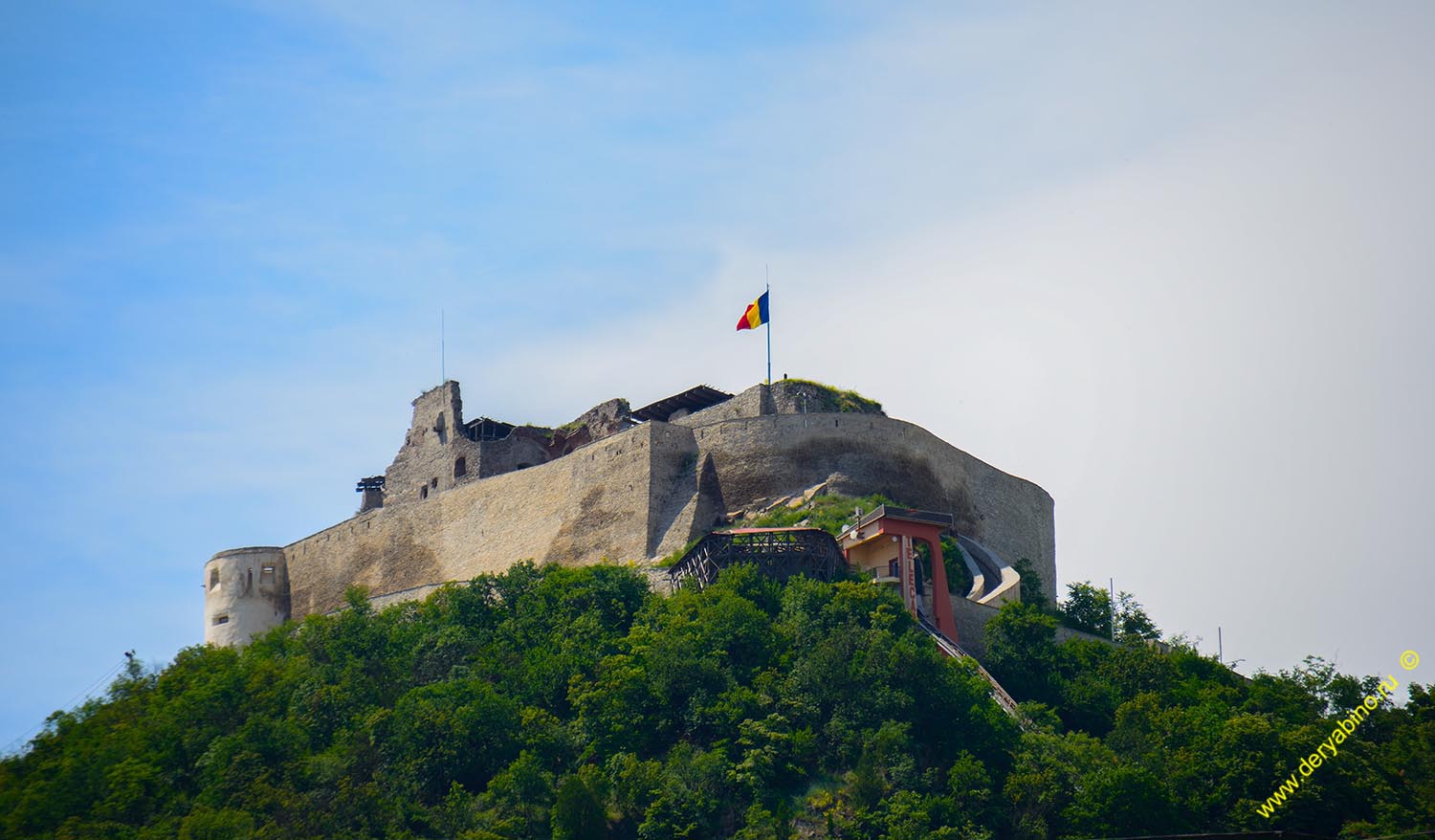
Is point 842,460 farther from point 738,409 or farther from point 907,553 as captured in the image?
point 907,553

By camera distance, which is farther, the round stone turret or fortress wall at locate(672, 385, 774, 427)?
the round stone turret

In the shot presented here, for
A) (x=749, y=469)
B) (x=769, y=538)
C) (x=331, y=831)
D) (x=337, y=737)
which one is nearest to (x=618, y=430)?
(x=749, y=469)

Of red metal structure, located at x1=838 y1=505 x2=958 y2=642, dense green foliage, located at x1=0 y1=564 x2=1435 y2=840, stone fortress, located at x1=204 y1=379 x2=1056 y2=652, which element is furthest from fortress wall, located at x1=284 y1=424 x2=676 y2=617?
red metal structure, located at x1=838 y1=505 x2=958 y2=642

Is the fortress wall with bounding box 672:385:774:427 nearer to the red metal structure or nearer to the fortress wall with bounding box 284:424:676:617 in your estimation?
the fortress wall with bounding box 284:424:676:617

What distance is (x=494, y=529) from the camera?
61.5 meters

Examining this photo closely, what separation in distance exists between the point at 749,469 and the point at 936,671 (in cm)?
1278

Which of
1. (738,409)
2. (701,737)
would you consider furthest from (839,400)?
(701,737)

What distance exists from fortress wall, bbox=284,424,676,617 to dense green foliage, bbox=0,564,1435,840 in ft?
18.4

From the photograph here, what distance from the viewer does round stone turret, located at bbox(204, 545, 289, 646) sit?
65188 millimetres

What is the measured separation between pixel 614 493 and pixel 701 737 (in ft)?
45.2

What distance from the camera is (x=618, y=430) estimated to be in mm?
62156

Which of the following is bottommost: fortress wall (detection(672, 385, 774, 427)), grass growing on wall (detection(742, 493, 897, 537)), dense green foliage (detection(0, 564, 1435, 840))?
dense green foliage (detection(0, 564, 1435, 840))

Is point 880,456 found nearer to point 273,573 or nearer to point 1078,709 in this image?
point 1078,709

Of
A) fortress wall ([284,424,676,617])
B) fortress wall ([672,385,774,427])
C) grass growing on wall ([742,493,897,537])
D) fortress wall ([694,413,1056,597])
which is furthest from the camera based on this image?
fortress wall ([672,385,774,427])
